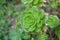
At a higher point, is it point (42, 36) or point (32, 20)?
point (32, 20)

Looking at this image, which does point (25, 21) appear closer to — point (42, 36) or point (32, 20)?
point (32, 20)

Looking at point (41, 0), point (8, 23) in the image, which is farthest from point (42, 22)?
point (8, 23)

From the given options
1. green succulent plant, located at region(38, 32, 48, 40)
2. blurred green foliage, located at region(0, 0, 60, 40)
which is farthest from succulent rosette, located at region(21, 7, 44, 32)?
green succulent plant, located at region(38, 32, 48, 40)

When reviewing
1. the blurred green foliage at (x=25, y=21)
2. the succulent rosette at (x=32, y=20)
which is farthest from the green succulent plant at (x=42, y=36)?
the succulent rosette at (x=32, y=20)

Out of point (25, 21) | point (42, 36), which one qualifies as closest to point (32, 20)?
point (25, 21)

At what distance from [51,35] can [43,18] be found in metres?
0.32

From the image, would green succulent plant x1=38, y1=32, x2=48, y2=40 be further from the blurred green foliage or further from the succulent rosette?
the succulent rosette

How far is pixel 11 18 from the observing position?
78.7 inches

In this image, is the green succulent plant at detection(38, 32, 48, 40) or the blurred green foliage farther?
the green succulent plant at detection(38, 32, 48, 40)

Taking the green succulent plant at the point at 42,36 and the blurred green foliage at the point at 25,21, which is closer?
the blurred green foliage at the point at 25,21

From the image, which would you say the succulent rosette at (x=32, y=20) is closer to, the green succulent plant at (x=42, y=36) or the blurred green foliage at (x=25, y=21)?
the blurred green foliage at (x=25, y=21)

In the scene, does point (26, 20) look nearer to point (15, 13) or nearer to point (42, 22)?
point (42, 22)

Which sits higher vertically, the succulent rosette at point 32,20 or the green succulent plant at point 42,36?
the succulent rosette at point 32,20

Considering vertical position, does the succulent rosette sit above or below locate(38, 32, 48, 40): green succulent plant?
above
